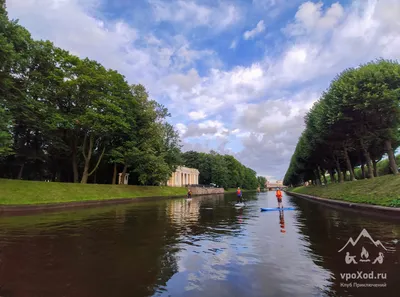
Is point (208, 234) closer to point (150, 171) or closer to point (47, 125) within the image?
point (47, 125)

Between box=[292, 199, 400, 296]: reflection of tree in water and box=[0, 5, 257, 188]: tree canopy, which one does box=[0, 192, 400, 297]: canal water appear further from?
box=[0, 5, 257, 188]: tree canopy

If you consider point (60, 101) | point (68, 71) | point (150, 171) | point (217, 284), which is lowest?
point (217, 284)

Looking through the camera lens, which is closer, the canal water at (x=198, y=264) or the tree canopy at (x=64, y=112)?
the canal water at (x=198, y=264)

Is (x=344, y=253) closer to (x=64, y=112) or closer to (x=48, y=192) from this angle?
(x=48, y=192)

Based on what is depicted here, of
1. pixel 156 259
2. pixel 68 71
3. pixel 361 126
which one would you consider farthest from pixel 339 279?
pixel 68 71

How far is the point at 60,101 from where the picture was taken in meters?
39.3

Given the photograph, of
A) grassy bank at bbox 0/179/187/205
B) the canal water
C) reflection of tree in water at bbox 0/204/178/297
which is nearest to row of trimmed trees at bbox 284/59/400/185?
the canal water

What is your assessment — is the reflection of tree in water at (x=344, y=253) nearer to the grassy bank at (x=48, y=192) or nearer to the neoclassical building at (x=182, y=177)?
the grassy bank at (x=48, y=192)

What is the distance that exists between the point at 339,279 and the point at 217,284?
283 cm

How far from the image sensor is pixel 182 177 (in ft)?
326

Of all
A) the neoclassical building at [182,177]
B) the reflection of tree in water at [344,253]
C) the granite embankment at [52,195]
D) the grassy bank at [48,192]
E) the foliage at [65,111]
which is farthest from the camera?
the neoclassical building at [182,177]

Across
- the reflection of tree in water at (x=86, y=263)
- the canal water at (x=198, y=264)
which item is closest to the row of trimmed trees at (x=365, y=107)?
the canal water at (x=198, y=264)

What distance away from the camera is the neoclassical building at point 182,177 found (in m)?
91.0

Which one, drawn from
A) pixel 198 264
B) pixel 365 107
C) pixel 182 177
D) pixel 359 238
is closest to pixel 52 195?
pixel 198 264
